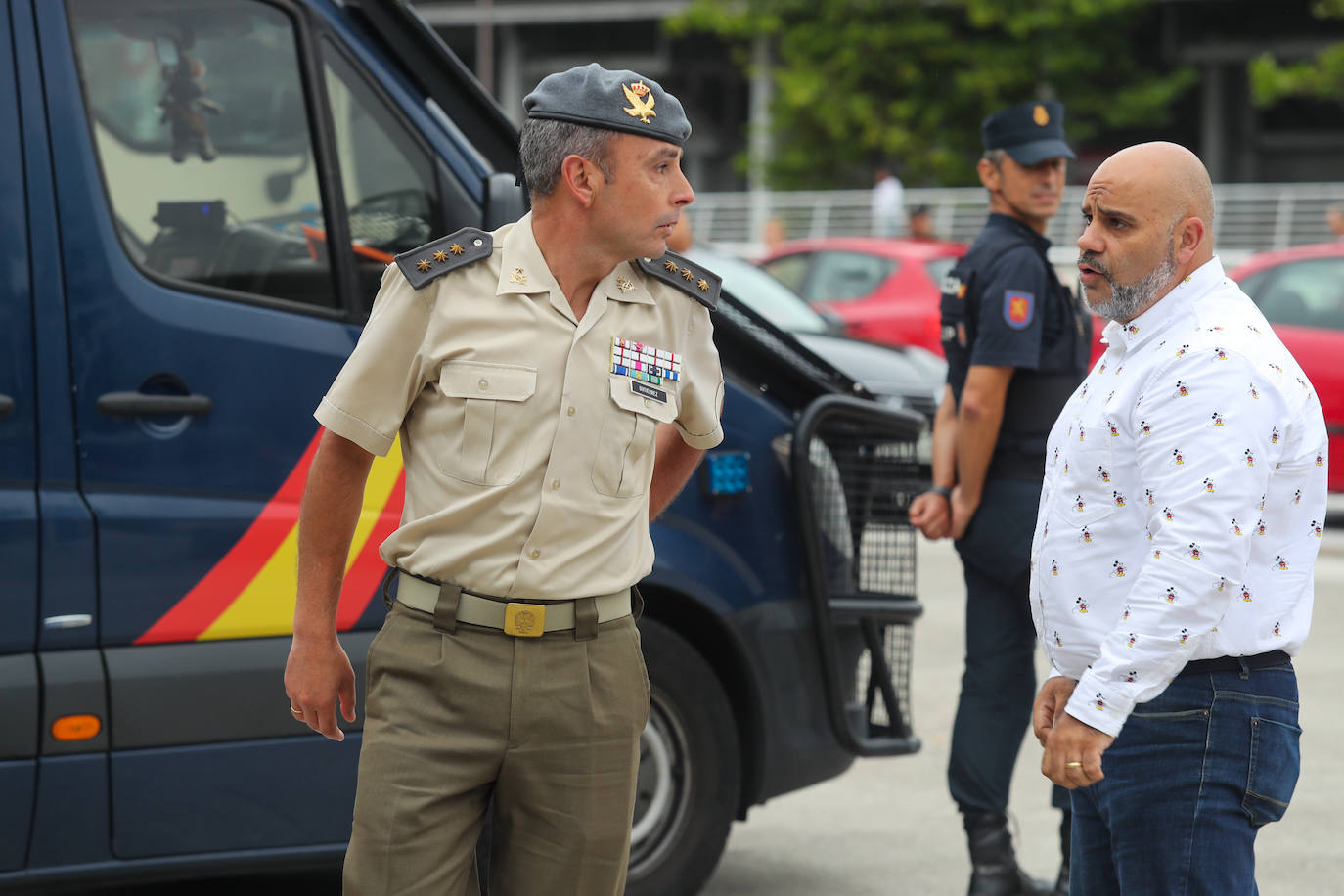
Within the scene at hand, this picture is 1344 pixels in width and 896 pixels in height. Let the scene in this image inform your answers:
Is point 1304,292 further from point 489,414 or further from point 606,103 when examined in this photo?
point 489,414

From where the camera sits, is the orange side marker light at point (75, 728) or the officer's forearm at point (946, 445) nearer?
the orange side marker light at point (75, 728)

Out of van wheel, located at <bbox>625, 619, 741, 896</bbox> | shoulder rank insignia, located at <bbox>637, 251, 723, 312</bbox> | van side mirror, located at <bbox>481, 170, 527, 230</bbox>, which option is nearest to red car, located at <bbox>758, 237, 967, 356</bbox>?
van wheel, located at <bbox>625, 619, 741, 896</bbox>

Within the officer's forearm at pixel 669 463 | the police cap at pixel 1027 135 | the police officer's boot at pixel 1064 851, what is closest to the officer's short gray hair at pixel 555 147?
the officer's forearm at pixel 669 463

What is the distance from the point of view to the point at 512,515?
2.72 metres

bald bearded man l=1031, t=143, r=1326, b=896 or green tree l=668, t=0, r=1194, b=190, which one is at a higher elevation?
green tree l=668, t=0, r=1194, b=190

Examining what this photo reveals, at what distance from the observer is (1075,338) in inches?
171

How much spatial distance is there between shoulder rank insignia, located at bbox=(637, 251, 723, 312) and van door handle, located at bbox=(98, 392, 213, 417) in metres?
1.12

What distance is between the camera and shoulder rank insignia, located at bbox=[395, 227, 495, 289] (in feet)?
8.89

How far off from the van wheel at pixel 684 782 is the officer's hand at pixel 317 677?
4.42ft

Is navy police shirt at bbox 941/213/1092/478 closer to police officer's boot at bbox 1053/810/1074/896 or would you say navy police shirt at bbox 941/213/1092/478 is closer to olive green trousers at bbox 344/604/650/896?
police officer's boot at bbox 1053/810/1074/896

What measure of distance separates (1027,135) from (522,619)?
7.40 ft

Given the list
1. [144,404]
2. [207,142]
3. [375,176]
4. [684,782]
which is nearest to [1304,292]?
[684,782]

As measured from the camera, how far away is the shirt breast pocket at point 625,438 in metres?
2.77

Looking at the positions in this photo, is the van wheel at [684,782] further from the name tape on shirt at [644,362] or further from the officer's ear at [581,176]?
the officer's ear at [581,176]
